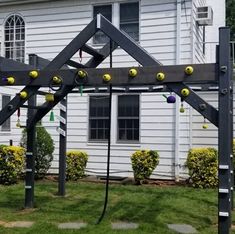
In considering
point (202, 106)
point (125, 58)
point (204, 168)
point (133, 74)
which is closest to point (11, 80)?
point (133, 74)

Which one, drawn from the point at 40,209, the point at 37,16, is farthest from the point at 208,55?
the point at 40,209

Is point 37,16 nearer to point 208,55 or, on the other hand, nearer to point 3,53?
point 3,53

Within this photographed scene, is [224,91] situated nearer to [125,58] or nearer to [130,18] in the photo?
[125,58]

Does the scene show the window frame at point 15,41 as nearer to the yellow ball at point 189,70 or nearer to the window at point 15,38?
the window at point 15,38

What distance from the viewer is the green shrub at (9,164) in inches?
428

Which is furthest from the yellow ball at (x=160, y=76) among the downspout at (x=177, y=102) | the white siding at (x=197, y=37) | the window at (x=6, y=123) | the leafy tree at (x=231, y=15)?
the leafy tree at (x=231, y=15)

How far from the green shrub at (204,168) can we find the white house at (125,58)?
2.48 feet

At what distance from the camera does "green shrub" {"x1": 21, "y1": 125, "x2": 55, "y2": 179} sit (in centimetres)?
1180

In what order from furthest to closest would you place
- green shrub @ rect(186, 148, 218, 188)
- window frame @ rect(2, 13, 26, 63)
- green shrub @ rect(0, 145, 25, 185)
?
window frame @ rect(2, 13, 26, 63) < green shrub @ rect(0, 145, 25, 185) < green shrub @ rect(186, 148, 218, 188)

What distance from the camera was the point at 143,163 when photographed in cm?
1105

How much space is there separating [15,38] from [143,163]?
5.79 meters

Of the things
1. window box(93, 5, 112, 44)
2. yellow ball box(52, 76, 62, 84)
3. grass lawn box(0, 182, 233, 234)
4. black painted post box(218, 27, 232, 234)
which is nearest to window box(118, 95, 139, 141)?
grass lawn box(0, 182, 233, 234)

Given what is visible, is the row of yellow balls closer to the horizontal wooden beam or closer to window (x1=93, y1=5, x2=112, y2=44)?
the horizontal wooden beam

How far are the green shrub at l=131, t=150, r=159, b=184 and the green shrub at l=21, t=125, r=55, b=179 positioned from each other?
2463mm
